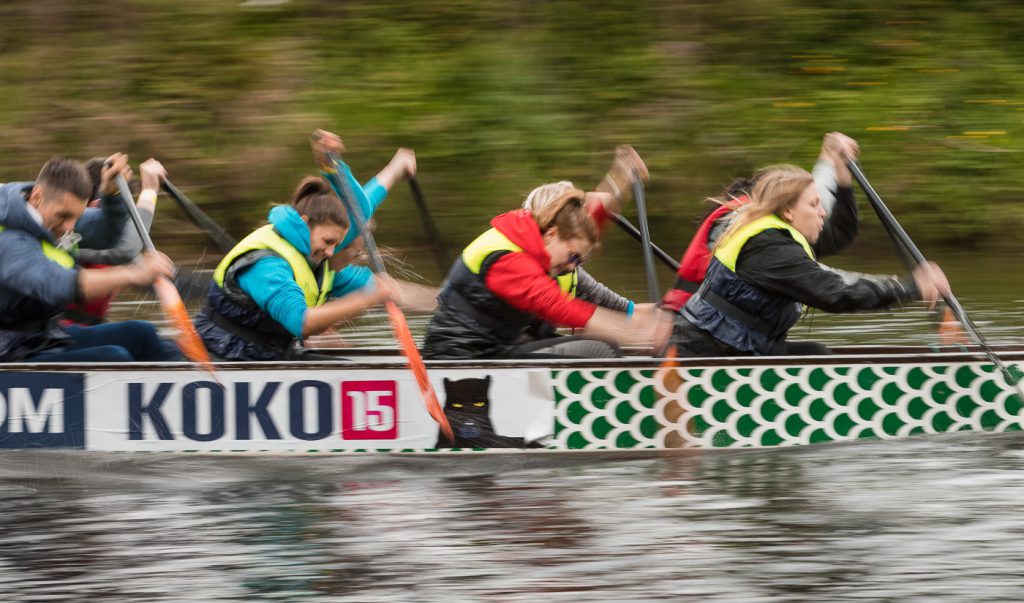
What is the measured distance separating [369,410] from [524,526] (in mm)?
1123

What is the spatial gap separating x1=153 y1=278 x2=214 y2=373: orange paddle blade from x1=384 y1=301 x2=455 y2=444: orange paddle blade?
0.79 meters

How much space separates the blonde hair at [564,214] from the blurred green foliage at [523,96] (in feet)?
23.6

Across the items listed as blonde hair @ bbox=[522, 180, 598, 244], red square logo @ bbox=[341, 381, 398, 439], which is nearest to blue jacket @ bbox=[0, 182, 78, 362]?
red square logo @ bbox=[341, 381, 398, 439]

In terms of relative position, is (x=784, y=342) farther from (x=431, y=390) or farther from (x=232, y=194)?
(x=232, y=194)

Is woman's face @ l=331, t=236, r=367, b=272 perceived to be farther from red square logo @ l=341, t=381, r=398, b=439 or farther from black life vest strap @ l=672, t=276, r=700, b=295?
black life vest strap @ l=672, t=276, r=700, b=295

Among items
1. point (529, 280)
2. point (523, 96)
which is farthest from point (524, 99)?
point (529, 280)

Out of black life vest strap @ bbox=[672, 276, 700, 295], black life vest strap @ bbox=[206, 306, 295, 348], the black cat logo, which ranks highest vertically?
black life vest strap @ bbox=[672, 276, 700, 295]

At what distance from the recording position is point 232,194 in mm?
14656

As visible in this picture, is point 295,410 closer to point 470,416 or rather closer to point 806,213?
point 470,416

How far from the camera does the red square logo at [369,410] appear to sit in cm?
651

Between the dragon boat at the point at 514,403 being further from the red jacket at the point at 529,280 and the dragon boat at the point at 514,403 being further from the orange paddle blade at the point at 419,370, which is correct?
the red jacket at the point at 529,280

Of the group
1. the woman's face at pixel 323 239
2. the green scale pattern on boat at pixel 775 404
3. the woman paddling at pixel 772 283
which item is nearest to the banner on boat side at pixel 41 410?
the woman's face at pixel 323 239

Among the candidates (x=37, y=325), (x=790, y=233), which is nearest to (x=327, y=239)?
(x=37, y=325)

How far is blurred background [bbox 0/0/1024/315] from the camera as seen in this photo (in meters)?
14.3
